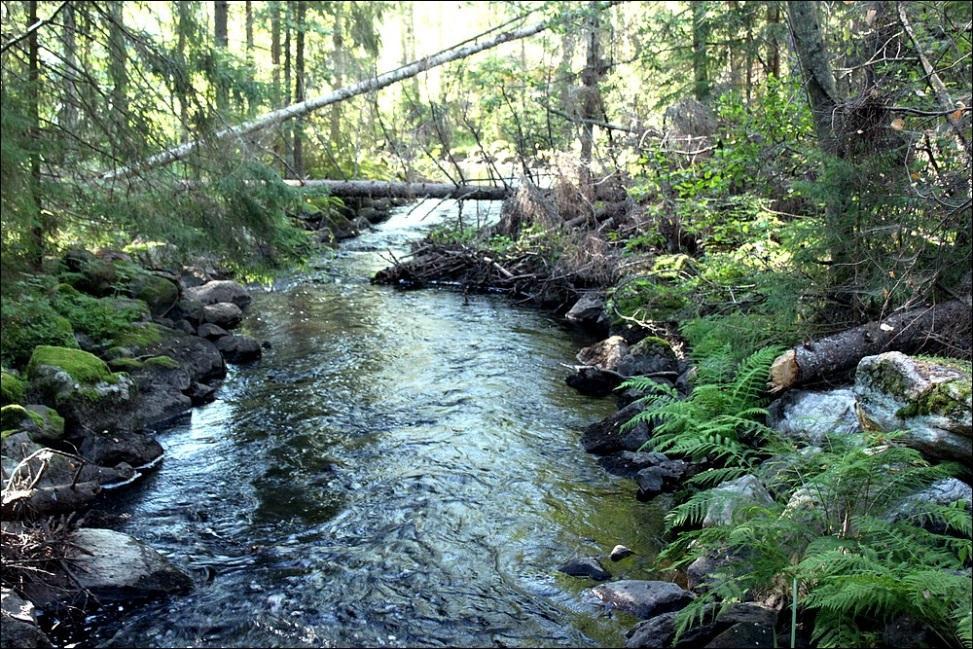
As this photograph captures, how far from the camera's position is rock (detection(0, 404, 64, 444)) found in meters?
7.48

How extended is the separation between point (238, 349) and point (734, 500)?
26.7 feet

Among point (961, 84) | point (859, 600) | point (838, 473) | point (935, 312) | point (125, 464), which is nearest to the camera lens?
point (859, 600)

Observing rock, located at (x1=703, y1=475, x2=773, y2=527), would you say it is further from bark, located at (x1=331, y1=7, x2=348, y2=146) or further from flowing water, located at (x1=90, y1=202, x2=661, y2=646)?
bark, located at (x1=331, y1=7, x2=348, y2=146)

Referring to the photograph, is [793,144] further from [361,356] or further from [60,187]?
[60,187]

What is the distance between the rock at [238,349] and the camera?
1147 centimetres

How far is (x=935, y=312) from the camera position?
6641 millimetres

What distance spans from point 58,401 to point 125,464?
4.26 feet

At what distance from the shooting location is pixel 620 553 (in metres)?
6.00

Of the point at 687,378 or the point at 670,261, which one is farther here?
the point at 670,261

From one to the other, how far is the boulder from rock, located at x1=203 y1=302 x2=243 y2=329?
65 centimetres

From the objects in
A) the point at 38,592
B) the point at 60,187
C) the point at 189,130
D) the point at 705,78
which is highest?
the point at 705,78

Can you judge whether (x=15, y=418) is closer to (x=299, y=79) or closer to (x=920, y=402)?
(x=920, y=402)

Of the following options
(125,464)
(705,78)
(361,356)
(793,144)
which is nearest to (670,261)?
(793,144)

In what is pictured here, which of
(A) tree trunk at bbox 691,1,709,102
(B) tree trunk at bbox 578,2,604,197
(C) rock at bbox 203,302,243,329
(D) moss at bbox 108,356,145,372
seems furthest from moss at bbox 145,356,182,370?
(A) tree trunk at bbox 691,1,709,102
